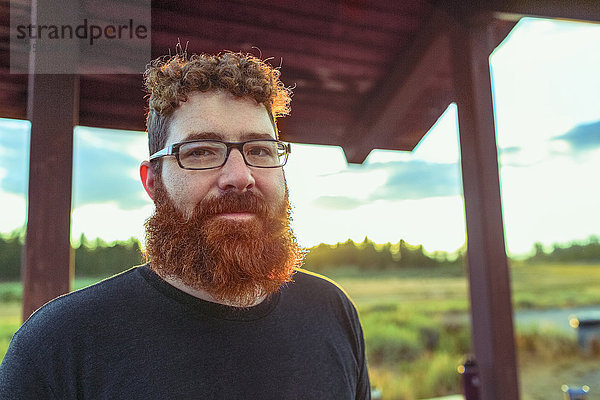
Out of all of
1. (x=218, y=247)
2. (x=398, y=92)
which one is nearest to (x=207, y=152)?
(x=218, y=247)

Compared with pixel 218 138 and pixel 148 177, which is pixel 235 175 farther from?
pixel 148 177

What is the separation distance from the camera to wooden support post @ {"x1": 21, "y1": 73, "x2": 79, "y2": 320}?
4.67ft

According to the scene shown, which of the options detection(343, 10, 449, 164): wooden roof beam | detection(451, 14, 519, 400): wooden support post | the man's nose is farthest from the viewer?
detection(343, 10, 449, 164): wooden roof beam

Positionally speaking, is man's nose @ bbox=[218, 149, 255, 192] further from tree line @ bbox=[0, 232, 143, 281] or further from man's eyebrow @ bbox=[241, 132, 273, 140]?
tree line @ bbox=[0, 232, 143, 281]

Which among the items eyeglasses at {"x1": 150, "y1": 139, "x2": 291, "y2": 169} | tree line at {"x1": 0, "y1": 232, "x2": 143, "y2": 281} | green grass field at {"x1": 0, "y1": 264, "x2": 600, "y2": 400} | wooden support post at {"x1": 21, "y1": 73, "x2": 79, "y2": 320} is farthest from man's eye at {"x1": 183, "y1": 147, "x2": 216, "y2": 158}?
green grass field at {"x1": 0, "y1": 264, "x2": 600, "y2": 400}

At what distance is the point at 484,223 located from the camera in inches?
71.2

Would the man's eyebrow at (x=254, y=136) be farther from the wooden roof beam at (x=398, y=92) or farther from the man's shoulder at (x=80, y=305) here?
the wooden roof beam at (x=398, y=92)

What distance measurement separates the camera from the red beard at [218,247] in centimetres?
94

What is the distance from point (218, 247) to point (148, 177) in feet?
0.99

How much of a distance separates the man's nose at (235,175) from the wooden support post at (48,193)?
857 mm

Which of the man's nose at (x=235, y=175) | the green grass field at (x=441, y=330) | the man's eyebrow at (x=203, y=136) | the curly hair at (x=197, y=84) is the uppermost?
the curly hair at (x=197, y=84)

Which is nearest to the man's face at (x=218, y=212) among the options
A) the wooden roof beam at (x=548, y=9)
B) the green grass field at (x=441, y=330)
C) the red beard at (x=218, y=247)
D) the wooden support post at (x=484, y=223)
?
the red beard at (x=218, y=247)

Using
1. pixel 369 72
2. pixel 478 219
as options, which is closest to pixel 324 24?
pixel 369 72

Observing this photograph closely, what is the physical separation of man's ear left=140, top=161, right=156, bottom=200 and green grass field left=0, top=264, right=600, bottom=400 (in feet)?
23.9
